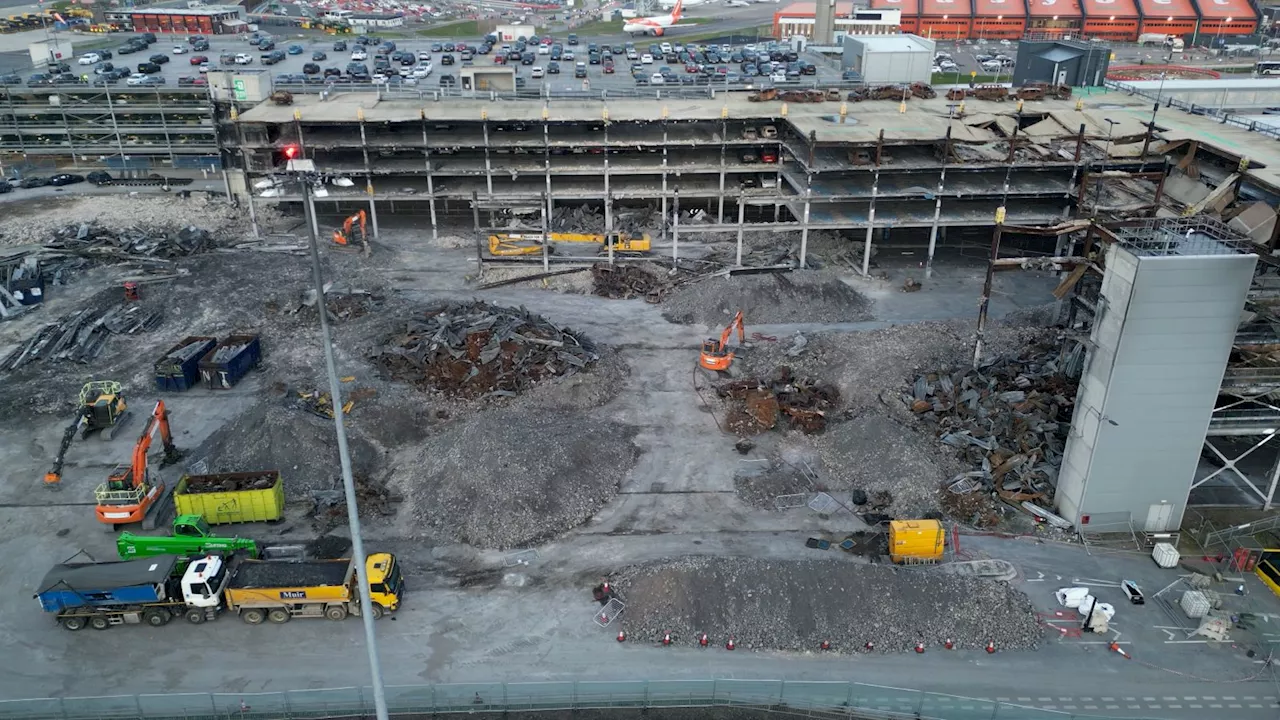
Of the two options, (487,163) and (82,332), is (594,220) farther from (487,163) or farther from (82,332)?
(82,332)

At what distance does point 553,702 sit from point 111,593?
1338cm

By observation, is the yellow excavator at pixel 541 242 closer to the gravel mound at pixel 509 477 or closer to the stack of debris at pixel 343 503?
the gravel mound at pixel 509 477

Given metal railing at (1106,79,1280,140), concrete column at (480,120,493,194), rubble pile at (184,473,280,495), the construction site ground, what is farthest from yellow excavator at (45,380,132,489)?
metal railing at (1106,79,1280,140)

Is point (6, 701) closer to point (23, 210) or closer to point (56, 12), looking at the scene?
point (23, 210)

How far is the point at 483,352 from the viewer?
129 feet

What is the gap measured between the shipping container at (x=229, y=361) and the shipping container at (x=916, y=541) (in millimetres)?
29293

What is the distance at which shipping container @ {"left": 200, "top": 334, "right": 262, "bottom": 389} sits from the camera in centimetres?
3850

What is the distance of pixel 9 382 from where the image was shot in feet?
128

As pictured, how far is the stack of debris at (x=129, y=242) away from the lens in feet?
173

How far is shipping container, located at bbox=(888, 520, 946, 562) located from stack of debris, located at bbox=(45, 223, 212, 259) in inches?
1802

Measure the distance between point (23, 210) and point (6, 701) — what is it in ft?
170

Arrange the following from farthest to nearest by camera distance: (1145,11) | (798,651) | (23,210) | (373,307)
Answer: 1. (1145,11)
2. (23,210)
3. (373,307)
4. (798,651)

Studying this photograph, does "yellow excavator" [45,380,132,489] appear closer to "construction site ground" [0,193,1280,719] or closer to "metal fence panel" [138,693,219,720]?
"construction site ground" [0,193,1280,719]

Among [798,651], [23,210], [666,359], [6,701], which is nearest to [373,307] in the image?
[666,359]
